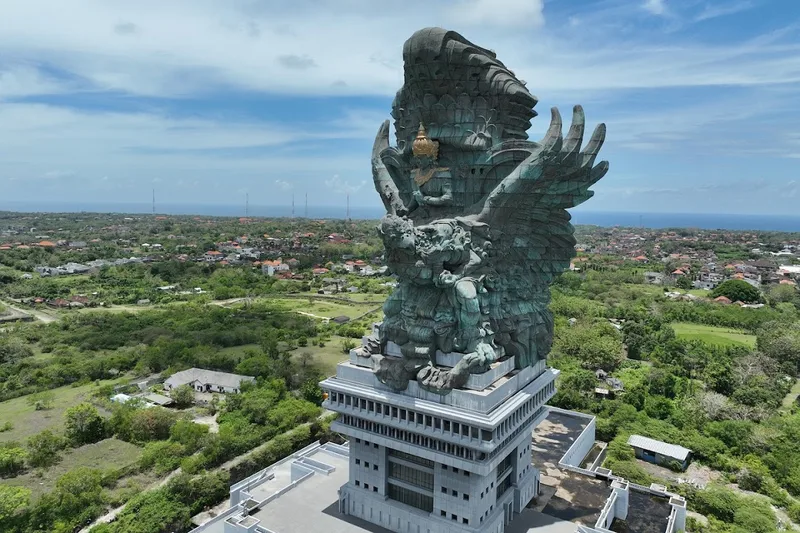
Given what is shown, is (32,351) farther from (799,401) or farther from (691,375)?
(799,401)

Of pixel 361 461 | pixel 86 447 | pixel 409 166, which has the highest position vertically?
pixel 409 166

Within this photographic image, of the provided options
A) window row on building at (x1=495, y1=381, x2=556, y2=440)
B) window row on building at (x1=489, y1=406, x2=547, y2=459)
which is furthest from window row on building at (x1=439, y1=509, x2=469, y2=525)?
window row on building at (x1=495, y1=381, x2=556, y2=440)

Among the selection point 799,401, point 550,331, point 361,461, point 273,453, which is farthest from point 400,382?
point 799,401

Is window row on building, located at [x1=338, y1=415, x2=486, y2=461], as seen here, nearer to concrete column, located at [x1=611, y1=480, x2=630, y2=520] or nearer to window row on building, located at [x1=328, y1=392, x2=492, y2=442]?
window row on building, located at [x1=328, y1=392, x2=492, y2=442]

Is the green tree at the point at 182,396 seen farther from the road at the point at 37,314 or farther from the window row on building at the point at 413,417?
the road at the point at 37,314

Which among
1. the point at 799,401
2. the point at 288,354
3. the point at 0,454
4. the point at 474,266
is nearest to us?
the point at 474,266

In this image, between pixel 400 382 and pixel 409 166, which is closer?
pixel 400 382
